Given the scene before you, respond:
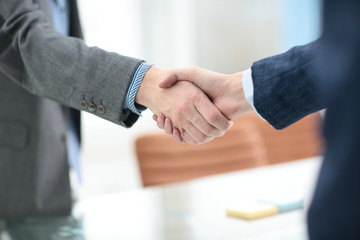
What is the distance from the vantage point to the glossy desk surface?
140cm

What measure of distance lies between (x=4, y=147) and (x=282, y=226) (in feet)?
2.66

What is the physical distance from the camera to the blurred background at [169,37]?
382 cm

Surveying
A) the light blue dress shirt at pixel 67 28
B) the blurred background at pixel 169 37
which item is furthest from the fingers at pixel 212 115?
the blurred background at pixel 169 37

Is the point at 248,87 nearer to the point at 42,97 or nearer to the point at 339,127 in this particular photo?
the point at 42,97

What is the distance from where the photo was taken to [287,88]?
131 cm

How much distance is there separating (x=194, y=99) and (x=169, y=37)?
2.46 m

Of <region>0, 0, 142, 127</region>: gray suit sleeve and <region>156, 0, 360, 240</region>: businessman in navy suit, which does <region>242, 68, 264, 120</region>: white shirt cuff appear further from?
<region>156, 0, 360, 240</region>: businessman in navy suit

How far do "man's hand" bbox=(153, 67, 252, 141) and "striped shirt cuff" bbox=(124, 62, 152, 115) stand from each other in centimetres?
7

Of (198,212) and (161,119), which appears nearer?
(198,212)

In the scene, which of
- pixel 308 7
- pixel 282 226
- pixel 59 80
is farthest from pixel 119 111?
pixel 308 7

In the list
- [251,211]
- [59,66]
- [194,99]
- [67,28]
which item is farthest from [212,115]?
[67,28]

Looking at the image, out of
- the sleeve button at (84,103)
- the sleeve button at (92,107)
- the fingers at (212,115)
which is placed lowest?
the fingers at (212,115)

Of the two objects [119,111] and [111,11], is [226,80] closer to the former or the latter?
[119,111]

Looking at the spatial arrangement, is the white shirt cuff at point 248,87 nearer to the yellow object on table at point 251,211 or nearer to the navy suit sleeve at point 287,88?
the navy suit sleeve at point 287,88
